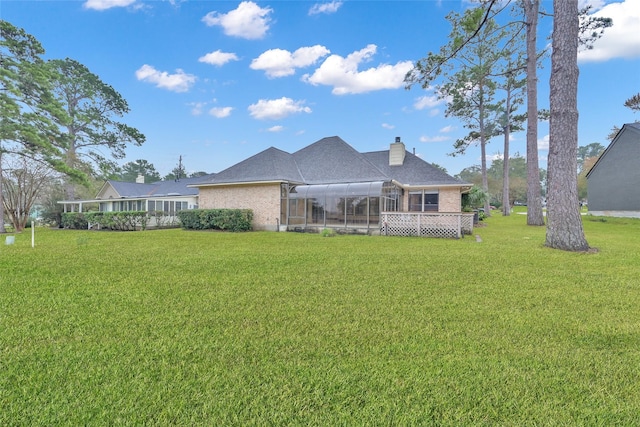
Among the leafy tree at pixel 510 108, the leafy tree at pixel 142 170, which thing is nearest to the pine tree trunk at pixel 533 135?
the leafy tree at pixel 510 108

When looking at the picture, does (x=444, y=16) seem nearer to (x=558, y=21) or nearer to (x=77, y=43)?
(x=558, y=21)

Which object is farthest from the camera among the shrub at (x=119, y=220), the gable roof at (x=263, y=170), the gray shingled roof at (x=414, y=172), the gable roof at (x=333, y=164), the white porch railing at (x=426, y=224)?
the gray shingled roof at (x=414, y=172)

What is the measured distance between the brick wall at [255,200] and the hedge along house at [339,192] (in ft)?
0.19

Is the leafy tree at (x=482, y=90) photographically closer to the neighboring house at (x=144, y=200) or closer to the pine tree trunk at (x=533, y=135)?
the pine tree trunk at (x=533, y=135)

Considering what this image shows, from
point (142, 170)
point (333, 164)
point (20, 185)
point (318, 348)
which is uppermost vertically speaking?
point (142, 170)

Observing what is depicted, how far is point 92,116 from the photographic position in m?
27.9

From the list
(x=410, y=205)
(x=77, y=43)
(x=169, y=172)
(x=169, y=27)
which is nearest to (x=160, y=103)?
(x=77, y=43)

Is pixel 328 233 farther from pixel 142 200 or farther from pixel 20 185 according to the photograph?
pixel 20 185

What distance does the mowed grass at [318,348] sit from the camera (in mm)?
2047

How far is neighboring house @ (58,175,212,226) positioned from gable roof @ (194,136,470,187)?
3745 mm

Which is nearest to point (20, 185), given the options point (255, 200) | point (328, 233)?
point (255, 200)

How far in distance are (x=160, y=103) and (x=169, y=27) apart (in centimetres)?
784

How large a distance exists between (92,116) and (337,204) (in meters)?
27.5

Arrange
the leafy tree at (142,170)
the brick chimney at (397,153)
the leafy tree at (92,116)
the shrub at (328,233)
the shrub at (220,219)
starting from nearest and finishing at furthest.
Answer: the shrub at (328,233)
the shrub at (220,219)
the brick chimney at (397,153)
the leafy tree at (92,116)
the leafy tree at (142,170)
